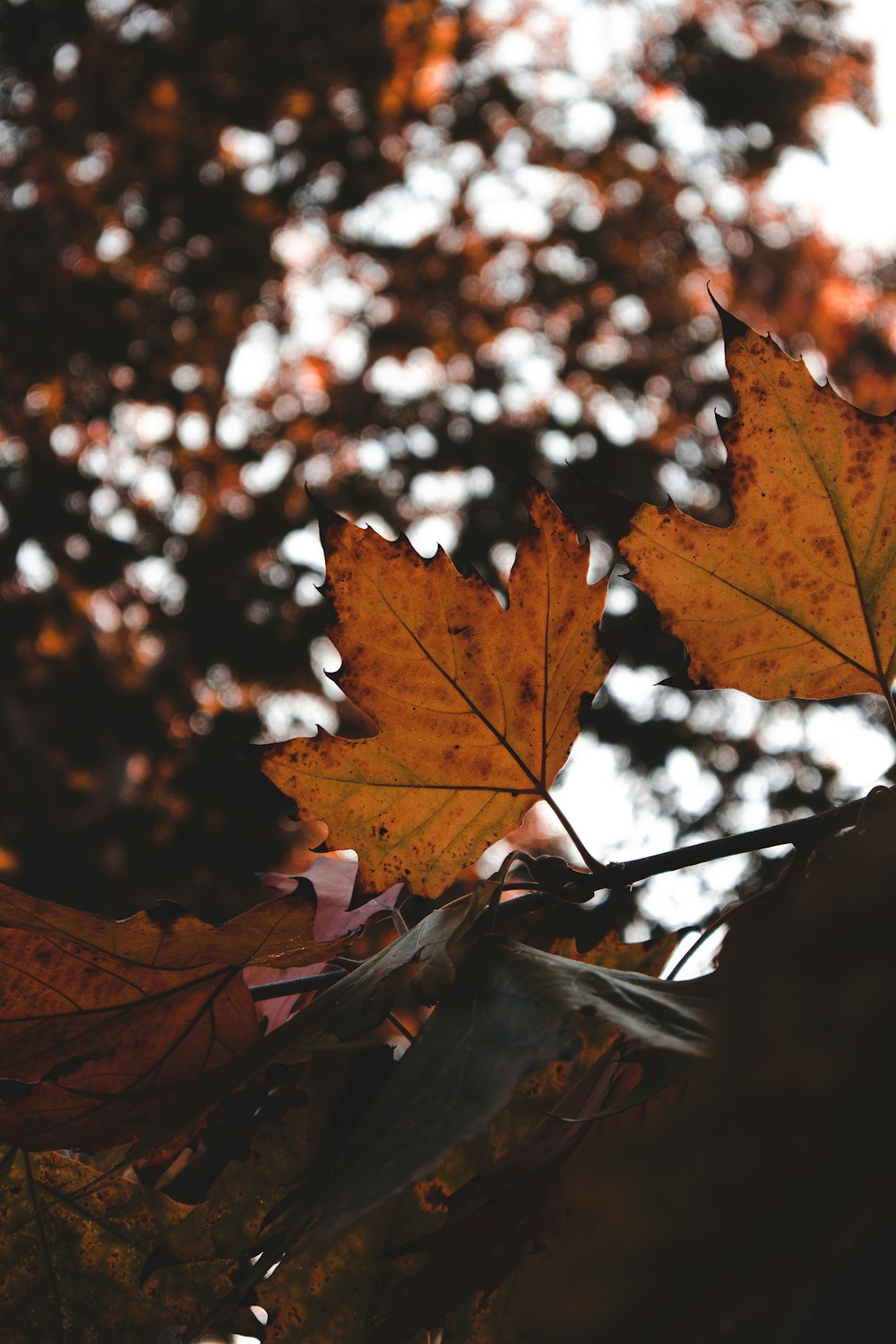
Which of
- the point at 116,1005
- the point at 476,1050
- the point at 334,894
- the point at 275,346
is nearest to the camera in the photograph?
the point at 476,1050

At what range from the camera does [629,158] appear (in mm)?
5105

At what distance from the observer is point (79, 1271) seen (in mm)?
440

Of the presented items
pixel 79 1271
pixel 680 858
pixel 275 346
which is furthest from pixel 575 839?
pixel 275 346

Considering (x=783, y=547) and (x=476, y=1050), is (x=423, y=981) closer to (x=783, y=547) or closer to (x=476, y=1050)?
(x=476, y=1050)

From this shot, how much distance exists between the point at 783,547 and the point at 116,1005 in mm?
337

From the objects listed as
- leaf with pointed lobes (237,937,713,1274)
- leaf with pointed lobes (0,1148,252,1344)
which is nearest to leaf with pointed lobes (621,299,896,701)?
leaf with pointed lobes (237,937,713,1274)

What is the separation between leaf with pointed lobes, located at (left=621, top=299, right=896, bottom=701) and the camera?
0.44 metres

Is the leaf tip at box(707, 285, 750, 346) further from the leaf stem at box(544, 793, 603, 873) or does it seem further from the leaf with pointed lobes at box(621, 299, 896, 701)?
the leaf stem at box(544, 793, 603, 873)

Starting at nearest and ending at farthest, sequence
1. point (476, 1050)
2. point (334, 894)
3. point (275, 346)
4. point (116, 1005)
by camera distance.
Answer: point (476, 1050) < point (116, 1005) < point (334, 894) < point (275, 346)

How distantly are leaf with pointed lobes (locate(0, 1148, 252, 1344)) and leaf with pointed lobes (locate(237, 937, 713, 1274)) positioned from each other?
0.44ft

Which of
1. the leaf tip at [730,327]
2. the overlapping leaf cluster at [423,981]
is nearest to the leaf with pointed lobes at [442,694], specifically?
the overlapping leaf cluster at [423,981]

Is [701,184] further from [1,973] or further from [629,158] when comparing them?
[1,973]

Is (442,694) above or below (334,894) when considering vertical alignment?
above

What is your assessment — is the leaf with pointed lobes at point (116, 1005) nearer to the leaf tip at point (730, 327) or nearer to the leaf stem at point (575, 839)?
the leaf stem at point (575, 839)
